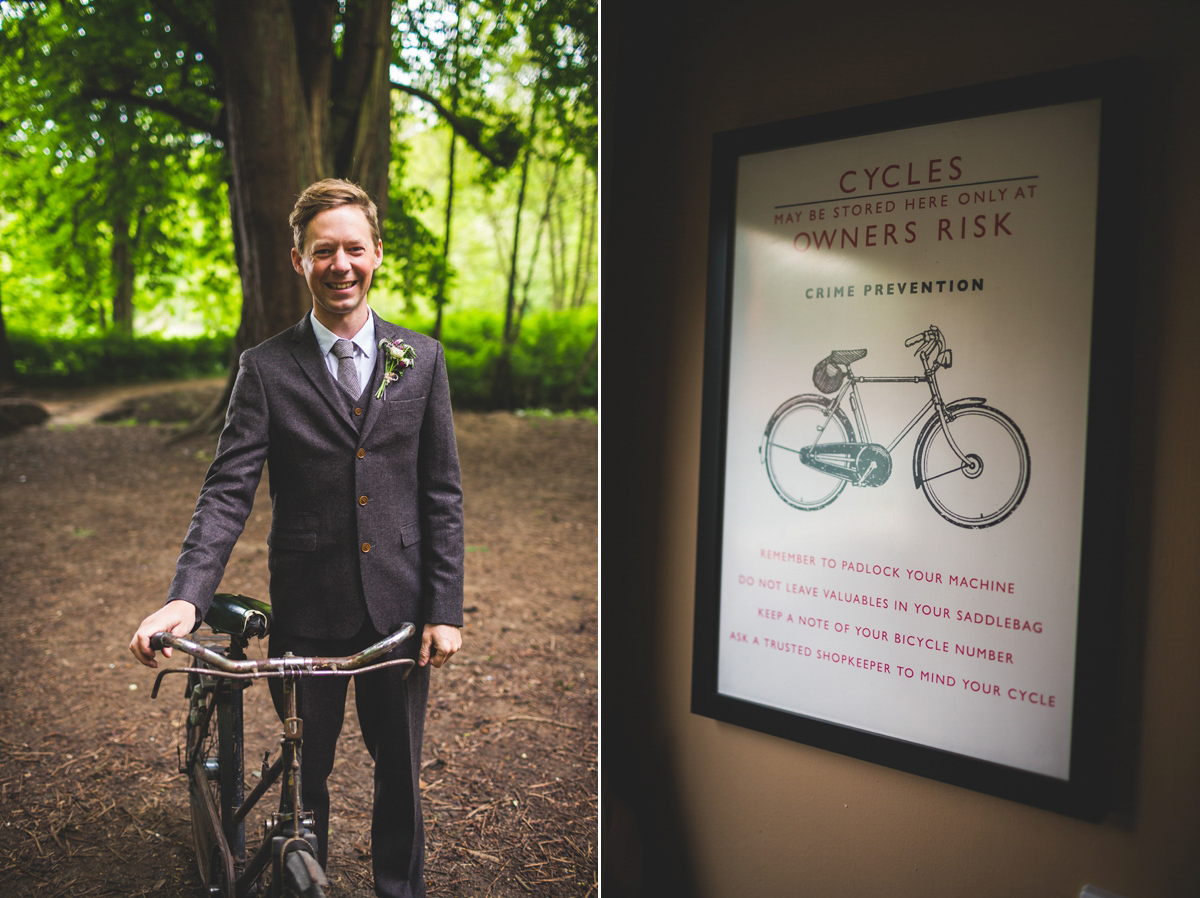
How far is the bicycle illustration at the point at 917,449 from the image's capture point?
1379 mm

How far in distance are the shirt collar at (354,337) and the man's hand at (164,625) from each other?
0.53 m

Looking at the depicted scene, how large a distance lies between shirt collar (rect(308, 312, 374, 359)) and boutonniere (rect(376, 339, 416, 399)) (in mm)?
25

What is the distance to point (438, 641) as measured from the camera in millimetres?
1606

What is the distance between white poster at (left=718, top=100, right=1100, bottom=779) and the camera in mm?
1321

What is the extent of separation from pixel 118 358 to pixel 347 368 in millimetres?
1746

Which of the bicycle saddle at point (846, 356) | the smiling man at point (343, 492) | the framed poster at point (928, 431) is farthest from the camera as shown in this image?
the bicycle saddle at point (846, 356)

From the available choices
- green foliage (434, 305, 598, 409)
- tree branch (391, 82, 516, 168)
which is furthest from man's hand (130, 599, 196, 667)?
green foliage (434, 305, 598, 409)

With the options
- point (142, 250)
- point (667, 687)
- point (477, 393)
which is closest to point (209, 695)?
point (667, 687)

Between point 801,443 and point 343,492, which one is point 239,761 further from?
point 801,443

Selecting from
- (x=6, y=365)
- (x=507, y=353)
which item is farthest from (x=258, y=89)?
(x=507, y=353)

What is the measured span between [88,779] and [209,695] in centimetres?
55

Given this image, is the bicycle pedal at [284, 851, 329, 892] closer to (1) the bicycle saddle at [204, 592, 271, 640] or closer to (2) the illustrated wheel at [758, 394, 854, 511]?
(1) the bicycle saddle at [204, 592, 271, 640]

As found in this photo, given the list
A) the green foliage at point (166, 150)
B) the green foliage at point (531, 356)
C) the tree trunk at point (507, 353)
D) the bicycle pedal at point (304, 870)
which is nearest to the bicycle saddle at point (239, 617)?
the bicycle pedal at point (304, 870)

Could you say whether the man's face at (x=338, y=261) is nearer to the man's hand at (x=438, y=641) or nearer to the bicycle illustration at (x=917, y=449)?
the man's hand at (x=438, y=641)
